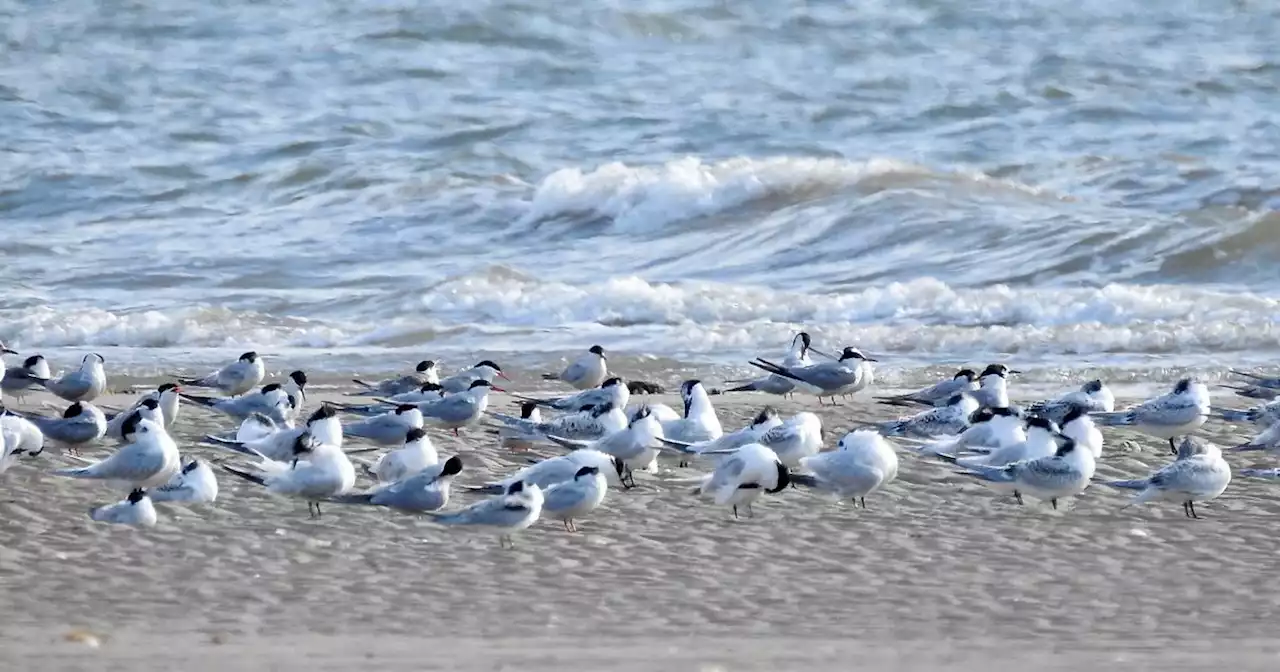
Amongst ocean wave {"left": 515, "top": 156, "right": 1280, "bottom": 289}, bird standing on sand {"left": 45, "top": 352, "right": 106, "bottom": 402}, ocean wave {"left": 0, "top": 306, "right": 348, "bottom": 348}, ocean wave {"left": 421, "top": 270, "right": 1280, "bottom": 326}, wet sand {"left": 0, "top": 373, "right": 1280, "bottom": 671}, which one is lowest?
wet sand {"left": 0, "top": 373, "right": 1280, "bottom": 671}

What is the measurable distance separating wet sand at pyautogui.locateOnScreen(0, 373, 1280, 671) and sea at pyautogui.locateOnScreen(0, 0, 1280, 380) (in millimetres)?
3940

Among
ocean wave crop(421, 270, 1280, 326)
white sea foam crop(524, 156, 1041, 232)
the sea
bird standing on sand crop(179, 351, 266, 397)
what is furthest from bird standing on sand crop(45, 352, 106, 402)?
white sea foam crop(524, 156, 1041, 232)

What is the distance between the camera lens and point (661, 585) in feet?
18.1

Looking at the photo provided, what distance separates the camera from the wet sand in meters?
4.77

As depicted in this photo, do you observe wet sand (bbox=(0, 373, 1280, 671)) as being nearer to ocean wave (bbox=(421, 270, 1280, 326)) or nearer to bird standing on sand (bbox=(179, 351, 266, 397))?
bird standing on sand (bbox=(179, 351, 266, 397))

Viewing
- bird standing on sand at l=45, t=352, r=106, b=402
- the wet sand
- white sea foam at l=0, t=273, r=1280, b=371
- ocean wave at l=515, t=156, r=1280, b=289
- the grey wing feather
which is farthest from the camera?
ocean wave at l=515, t=156, r=1280, b=289

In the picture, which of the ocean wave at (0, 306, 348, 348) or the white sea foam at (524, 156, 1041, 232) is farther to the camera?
the white sea foam at (524, 156, 1041, 232)

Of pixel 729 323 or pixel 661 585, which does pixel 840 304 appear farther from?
pixel 661 585

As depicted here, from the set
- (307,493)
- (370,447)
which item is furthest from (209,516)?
(370,447)

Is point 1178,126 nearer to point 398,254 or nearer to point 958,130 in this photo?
point 958,130

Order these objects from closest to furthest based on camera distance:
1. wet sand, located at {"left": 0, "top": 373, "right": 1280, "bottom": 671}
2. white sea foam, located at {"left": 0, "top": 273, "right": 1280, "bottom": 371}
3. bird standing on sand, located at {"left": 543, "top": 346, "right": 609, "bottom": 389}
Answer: wet sand, located at {"left": 0, "top": 373, "right": 1280, "bottom": 671}
bird standing on sand, located at {"left": 543, "top": 346, "right": 609, "bottom": 389}
white sea foam, located at {"left": 0, "top": 273, "right": 1280, "bottom": 371}

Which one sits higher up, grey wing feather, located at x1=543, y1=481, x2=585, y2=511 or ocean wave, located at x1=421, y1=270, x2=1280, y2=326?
ocean wave, located at x1=421, y1=270, x2=1280, y2=326

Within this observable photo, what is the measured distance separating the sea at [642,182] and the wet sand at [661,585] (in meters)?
3.94

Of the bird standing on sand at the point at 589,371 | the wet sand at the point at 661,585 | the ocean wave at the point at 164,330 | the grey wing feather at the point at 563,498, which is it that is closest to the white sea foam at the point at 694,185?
the ocean wave at the point at 164,330
